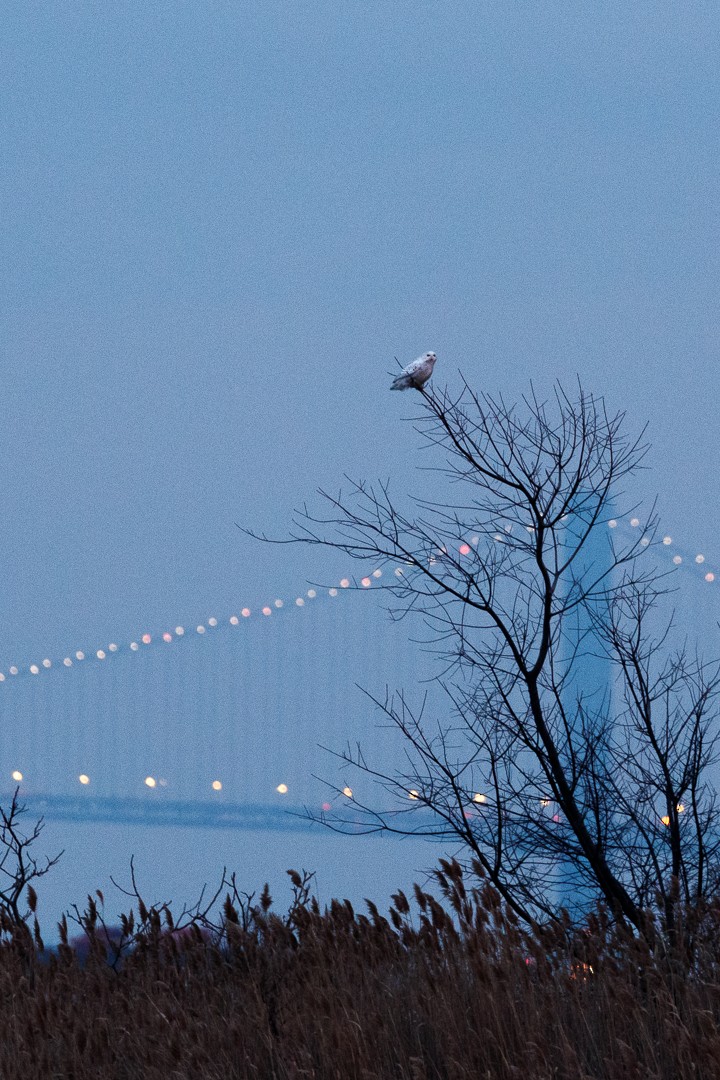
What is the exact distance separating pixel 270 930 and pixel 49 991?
785mm

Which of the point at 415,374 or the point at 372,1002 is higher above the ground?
the point at 415,374

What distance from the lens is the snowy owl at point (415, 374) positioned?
4277 millimetres

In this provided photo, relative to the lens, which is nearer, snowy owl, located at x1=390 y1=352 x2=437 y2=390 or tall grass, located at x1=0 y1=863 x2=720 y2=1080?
tall grass, located at x1=0 y1=863 x2=720 y2=1080

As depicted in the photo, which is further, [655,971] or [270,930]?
[270,930]

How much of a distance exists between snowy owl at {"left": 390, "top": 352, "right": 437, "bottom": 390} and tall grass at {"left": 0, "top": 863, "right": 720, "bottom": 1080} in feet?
5.23

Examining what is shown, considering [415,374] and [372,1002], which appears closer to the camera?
[372,1002]

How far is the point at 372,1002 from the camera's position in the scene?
3682 millimetres

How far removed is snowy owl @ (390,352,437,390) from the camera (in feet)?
14.0

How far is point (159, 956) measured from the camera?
518 cm

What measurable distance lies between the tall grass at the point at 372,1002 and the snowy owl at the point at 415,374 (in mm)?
1595

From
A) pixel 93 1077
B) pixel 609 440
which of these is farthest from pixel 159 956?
pixel 609 440

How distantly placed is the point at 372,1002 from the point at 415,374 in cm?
194

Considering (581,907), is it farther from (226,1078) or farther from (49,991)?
(226,1078)

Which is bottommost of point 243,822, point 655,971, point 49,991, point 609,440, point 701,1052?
point 701,1052
